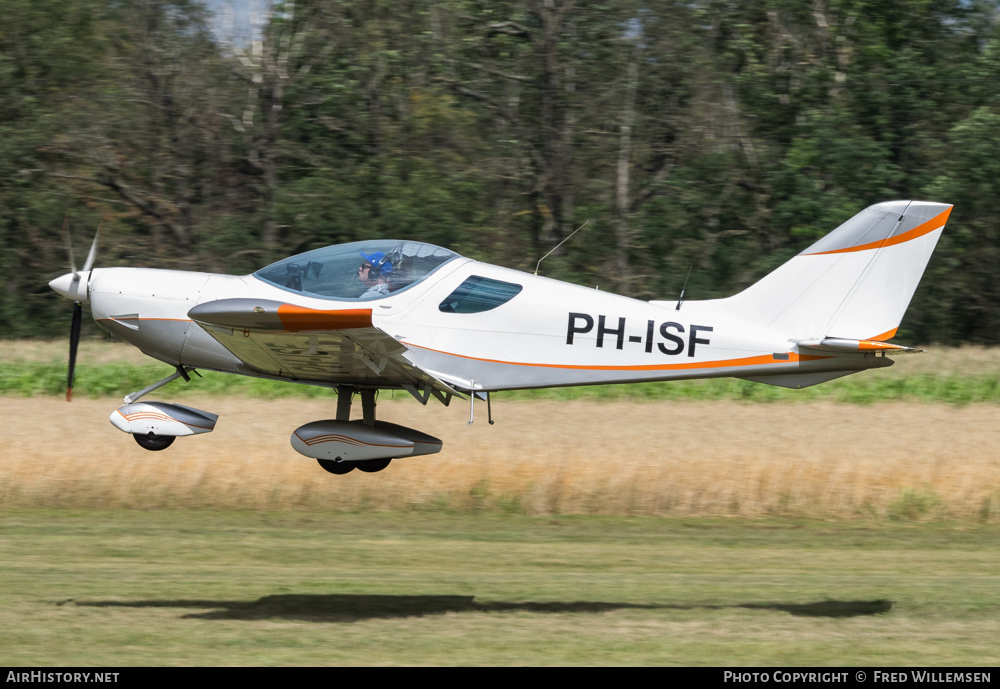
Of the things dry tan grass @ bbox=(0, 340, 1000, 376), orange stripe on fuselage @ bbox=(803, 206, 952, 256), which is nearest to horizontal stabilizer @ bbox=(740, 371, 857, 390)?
orange stripe on fuselage @ bbox=(803, 206, 952, 256)

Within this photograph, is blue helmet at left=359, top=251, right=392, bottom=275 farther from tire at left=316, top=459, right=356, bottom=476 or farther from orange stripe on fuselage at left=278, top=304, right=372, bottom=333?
tire at left=316, top=459, right=356, bottom=476

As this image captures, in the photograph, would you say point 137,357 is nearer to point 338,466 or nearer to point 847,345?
point 338,466

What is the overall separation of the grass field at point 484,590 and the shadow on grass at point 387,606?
39 millimetres

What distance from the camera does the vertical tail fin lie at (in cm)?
900

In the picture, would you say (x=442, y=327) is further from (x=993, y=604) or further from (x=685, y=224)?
(x=685, y=224)

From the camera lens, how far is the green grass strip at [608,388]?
1994 cm

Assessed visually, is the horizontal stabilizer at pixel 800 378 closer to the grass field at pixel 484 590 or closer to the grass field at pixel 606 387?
the grass field at pixel 484 590

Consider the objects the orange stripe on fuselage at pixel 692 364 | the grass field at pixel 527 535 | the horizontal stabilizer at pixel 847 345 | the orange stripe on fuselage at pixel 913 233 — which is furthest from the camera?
the grass field at pixel 527 535

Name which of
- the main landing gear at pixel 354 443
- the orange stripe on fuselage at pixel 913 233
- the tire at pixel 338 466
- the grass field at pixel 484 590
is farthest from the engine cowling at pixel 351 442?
the orange stripe on fuselage at pixel 913 233

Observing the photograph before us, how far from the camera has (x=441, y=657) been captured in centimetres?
889

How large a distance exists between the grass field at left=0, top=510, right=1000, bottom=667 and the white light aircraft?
186 centimetres

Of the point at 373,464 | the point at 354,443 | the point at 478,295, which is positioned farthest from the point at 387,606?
the point at 478,295
